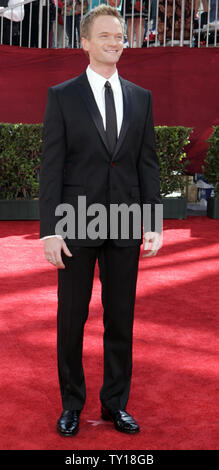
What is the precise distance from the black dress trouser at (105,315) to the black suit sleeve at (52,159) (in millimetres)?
205

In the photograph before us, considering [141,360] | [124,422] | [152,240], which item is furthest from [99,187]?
[141,360]

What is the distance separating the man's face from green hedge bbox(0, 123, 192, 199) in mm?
7316

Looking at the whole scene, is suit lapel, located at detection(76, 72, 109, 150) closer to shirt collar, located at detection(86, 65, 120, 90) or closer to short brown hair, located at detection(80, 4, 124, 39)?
shirt collar, located at detection(86, 65, 120, 90)

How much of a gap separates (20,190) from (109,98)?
7509mm

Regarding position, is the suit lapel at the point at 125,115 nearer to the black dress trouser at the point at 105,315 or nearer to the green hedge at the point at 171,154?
the black dress trouser at the point at 105,315

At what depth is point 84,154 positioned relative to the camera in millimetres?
3008

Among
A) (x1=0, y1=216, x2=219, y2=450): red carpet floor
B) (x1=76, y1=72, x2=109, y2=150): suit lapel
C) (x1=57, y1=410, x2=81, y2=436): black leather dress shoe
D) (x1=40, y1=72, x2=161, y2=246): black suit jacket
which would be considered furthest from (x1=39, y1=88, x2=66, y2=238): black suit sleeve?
(x1=0, y1=216, x2=219, y2=450): red carpet floor

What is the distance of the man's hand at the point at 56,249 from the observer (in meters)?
3.02

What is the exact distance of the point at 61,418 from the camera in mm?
3205

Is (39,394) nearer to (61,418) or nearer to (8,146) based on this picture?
(61,418)

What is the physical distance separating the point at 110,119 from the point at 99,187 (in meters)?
0.29

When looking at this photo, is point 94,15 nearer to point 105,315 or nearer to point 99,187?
point 99,187

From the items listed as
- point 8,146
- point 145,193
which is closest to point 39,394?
point 145,193
